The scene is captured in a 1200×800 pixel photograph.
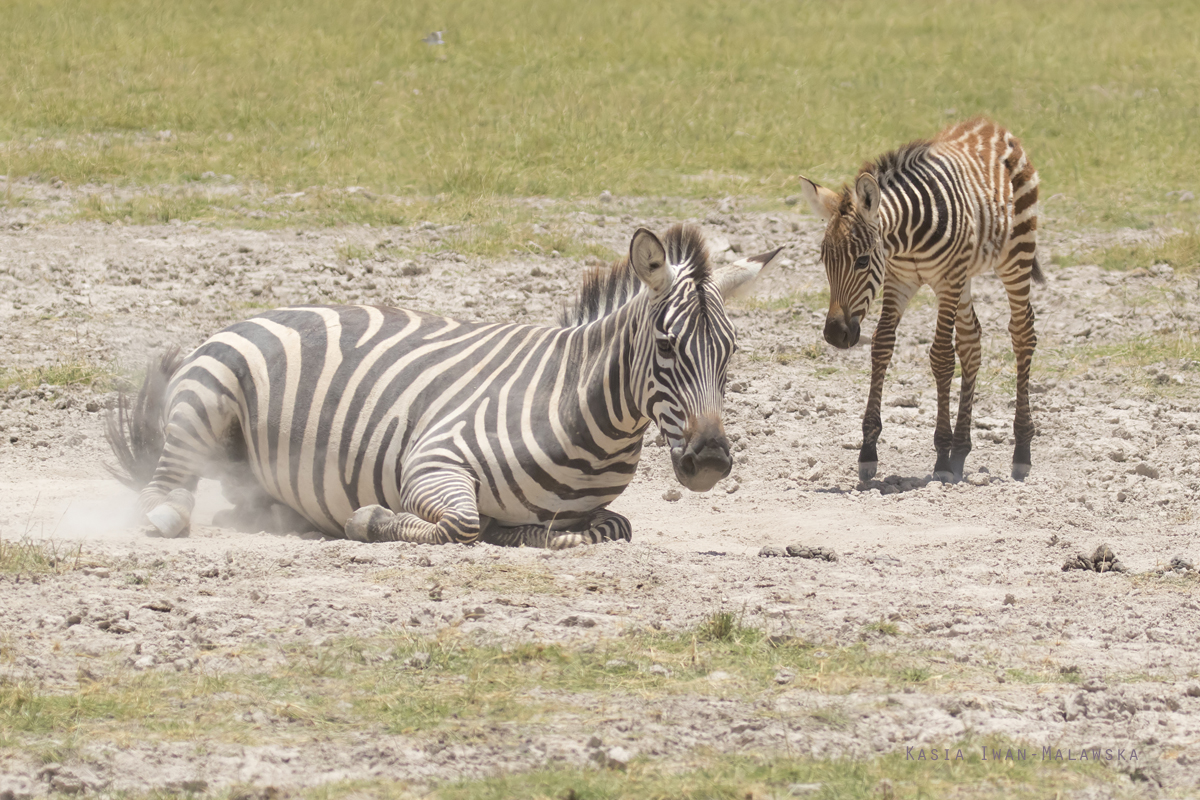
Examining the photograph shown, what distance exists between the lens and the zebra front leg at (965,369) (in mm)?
8812

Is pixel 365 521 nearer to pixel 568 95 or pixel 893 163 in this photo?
pixel 893 163

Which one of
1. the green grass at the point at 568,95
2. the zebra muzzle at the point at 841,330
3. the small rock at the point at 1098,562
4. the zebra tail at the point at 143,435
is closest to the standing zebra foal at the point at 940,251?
the zebra muzzle at the point at 841,330

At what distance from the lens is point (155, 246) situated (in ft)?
39.7

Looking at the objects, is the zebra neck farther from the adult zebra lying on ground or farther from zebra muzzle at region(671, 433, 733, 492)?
zebra muzzle at region(671, 433, 733, 492)

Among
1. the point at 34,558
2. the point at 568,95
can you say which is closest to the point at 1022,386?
the point at 34,558

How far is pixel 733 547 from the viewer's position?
23.0ft

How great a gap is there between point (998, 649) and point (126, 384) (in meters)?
6.21

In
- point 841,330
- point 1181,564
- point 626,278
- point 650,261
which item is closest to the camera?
point 650,261

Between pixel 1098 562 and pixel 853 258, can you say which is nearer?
pixel 1098 562

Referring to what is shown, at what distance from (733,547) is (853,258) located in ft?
6.55

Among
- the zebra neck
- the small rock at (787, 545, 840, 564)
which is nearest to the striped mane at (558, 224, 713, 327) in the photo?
the zebra neck

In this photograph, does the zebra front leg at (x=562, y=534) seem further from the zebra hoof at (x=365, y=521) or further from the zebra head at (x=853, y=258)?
the zebra head at (x=853, y=258)

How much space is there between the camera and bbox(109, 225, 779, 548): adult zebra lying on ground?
19.7 feet

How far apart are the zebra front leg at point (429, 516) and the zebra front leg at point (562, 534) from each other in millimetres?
205
